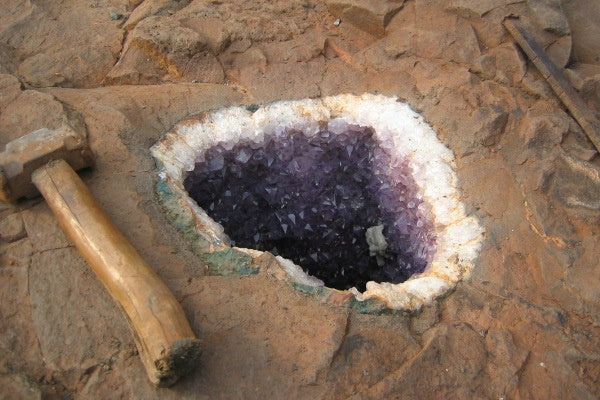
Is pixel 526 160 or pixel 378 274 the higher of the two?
pixel 526 160

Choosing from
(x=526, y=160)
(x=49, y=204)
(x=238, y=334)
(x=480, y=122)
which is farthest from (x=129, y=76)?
(x=526, y=160)

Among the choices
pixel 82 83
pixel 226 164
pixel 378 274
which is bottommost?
pixel 378 274

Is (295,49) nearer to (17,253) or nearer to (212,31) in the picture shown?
(212,31)

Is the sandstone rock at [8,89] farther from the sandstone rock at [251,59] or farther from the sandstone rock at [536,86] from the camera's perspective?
the sandstone rock at [536,86]

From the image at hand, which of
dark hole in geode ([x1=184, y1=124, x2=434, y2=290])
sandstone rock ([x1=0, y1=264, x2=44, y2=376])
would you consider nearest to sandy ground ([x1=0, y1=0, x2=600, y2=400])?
sandstone rock ([x1=0, y1=264, x2=44, y2=376])

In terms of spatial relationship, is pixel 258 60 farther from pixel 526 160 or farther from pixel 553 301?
pixel 553 301

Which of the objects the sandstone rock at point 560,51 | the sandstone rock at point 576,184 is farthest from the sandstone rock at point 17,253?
the sandstone rock at point 560,51
